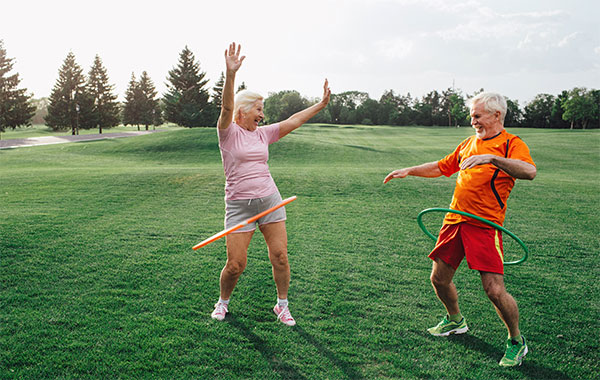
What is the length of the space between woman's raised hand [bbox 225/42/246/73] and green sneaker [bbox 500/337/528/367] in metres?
3.15

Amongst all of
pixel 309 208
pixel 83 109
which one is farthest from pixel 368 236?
pixel 83 109

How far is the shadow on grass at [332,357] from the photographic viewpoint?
123 inches

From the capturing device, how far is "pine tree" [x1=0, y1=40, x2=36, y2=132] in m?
49.5

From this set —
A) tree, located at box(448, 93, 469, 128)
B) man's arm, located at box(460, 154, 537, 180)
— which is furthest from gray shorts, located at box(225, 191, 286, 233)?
tree, located at box(448, 93, 469, 128)

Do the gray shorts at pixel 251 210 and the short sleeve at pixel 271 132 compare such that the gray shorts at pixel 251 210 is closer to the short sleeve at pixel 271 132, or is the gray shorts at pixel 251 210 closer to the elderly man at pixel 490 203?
the short sleeve at pixel 271 132

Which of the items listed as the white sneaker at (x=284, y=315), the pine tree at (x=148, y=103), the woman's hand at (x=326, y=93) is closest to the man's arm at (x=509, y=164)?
the woman's hand at (x=326, y=93)

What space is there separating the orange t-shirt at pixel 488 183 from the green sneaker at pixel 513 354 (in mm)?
988

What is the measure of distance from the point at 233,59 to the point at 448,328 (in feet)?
9.96

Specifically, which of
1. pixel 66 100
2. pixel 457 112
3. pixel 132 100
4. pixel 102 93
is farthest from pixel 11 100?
pixel 457 112

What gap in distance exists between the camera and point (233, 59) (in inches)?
135

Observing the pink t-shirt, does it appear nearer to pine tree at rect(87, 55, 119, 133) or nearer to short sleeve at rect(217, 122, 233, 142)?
short sleeve at rect(217, 122, 233, 142)

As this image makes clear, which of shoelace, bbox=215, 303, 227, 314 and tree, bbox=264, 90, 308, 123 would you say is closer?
shoelace, bbox=215, 303, 227, 314

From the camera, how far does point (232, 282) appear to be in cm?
400

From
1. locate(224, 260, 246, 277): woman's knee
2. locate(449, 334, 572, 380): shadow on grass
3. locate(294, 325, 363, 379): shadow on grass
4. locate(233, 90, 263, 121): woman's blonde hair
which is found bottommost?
locate(449, 334, 572, 380): shadow on grass
